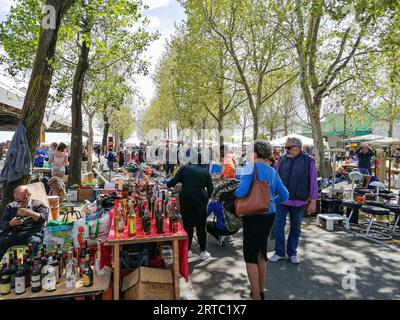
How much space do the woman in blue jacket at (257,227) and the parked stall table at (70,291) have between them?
62.7 inches

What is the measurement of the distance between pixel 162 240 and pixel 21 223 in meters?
2.20

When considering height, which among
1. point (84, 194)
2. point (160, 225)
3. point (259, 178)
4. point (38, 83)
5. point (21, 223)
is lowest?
point (84, 194)

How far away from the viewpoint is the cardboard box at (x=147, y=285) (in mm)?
3080

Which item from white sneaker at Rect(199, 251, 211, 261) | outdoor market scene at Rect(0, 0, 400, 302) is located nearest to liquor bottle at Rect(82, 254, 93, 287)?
outdoor market scene at Rect(0, 0, 400, 302)

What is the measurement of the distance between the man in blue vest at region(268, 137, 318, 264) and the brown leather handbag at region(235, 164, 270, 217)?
5.04 ft

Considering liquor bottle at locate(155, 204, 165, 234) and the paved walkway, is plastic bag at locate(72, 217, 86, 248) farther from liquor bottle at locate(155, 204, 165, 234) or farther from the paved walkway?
the paved walkway

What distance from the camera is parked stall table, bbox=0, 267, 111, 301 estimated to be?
112 inches

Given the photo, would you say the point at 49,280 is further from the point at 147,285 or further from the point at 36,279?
the point at 147,285

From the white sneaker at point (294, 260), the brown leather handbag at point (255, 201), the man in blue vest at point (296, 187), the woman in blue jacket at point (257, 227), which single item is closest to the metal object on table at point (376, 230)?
the man in blue vest at point (296, 187)

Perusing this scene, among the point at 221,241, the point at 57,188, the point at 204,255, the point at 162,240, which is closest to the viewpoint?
the point at 162,240

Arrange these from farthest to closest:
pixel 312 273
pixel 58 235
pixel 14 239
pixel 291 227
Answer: pixel 291 227
pixel 312 273
pixel 14 239
pixel 58 235

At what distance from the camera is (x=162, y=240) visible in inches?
128

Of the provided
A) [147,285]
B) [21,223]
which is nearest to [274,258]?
[147,285]

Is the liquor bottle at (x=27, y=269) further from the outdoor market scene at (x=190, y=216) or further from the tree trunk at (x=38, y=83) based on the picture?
the tree trunk at (x=38, y=83)
